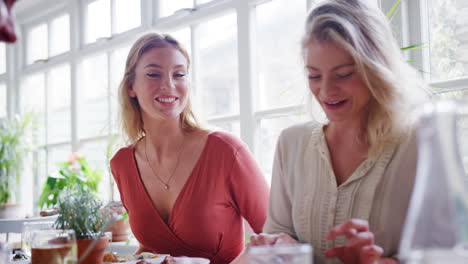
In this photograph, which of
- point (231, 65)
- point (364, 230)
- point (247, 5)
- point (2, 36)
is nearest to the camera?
point (2, 36)

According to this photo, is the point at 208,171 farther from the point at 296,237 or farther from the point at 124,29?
the point at 124,29

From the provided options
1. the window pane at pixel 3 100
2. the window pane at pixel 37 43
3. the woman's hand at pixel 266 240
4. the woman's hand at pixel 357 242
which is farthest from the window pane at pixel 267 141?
the window pane at pixel 3 100

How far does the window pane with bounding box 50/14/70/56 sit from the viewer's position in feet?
20.3

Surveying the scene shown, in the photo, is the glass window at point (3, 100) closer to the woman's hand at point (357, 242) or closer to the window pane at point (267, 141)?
the window pane at point (267, 141)

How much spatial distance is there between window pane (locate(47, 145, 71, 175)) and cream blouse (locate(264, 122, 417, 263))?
5.14 meters

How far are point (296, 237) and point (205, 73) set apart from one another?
301 centimetres

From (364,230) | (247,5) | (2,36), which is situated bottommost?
(364,230)

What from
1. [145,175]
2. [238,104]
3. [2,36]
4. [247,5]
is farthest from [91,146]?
[2,36]

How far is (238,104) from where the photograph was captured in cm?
396

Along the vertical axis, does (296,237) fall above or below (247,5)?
below

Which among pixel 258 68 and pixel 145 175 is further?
pixel 258 68

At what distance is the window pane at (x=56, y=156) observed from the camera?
619cm

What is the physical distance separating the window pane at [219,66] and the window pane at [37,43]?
10.6 ft

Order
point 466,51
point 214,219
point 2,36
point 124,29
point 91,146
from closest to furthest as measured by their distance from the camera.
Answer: point 2,36, point 214,219, point 466,51, point 124,29, point 91,146
